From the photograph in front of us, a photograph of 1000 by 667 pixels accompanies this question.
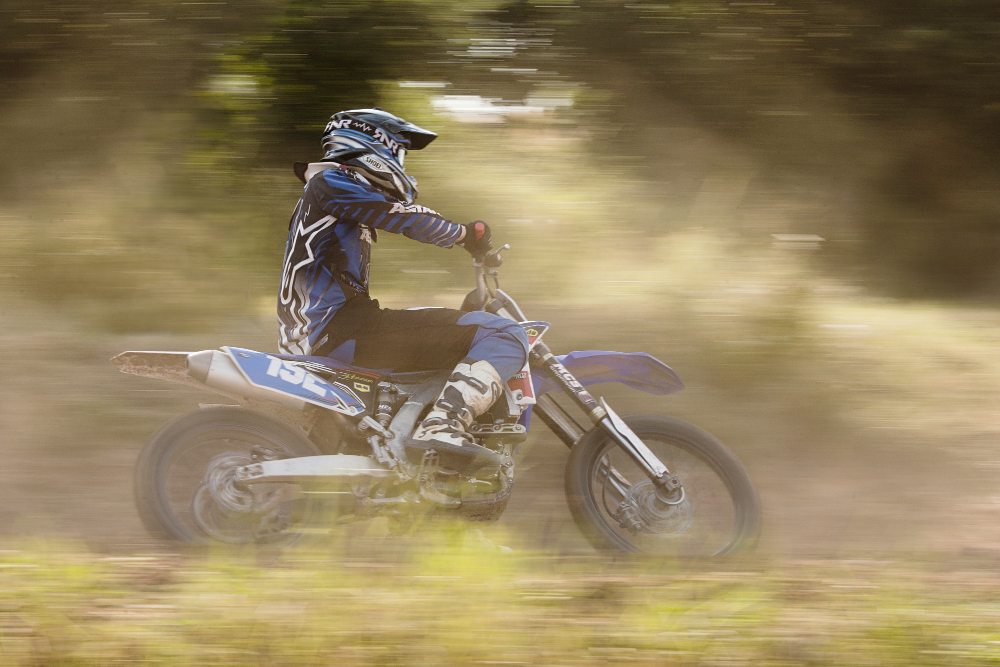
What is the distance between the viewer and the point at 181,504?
135 inches

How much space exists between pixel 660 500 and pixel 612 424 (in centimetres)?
41

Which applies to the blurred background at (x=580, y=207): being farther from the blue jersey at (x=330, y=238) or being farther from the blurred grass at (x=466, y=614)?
the blurred grass at (x=466, y=614)

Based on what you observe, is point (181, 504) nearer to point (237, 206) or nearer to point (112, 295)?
point (112, 295)

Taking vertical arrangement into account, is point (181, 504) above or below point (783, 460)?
above

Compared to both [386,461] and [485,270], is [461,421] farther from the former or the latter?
[485,270]

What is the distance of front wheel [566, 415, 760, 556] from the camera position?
360cm

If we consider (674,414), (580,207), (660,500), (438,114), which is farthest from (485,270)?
(438,114)

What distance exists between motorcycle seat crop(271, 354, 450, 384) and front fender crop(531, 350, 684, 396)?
61 centimetres

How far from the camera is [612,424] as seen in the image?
144 inches

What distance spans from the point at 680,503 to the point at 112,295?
428 centimetres

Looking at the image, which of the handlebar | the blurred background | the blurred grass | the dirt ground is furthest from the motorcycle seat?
the blurred background

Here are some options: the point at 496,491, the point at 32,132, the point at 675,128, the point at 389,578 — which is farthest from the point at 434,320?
the point at 32,132

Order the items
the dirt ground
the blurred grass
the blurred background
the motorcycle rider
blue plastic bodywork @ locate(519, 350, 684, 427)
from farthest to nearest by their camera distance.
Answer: the blurred background < the dirt ground < blue plastic bodywork @ locate(519, 350, 684, 427) < the motorcycle rider < the blurred grass

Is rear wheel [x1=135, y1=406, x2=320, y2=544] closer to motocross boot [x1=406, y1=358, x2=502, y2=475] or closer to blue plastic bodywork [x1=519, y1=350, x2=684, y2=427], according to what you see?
motocross boot [x1=406, y1=358, x2=502, y2=475]
